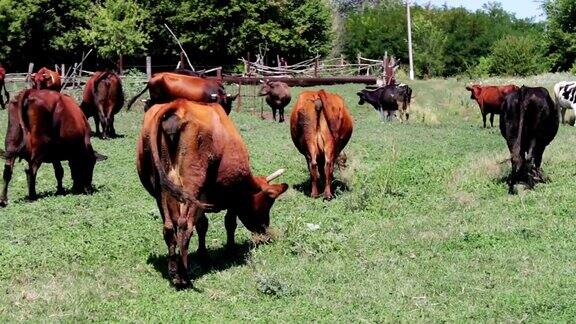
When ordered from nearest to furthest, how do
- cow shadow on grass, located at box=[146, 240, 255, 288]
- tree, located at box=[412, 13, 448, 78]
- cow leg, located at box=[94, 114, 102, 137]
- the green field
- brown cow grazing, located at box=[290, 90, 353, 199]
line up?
the green field
cow shadow on grass, located at box=[146, 240, 255, 288]
brown cow grazing, located at box=[290, 90, 353, 199]
cow leg, located at box=[94, 114, 102, 137]
tree, located at box=[412, 13, 448, 78]

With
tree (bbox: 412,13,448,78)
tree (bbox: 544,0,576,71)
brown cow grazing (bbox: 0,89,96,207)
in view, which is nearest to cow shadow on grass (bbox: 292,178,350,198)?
brown cow grazing (bbox: 0,89,96,207)

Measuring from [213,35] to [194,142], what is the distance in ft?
144

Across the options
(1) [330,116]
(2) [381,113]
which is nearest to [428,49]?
(2) [381,113]

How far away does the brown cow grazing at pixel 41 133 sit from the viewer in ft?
41.2

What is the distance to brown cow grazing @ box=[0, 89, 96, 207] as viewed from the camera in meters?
12.6

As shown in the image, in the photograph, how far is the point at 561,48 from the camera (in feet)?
179

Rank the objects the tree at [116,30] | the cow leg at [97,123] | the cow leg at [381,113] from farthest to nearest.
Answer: the tree at [116,30]
the cow leg at [381,113]
the cow leg at [97,123]

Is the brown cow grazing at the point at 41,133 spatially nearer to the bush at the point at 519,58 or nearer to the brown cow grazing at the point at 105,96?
the brown cow grazing at the point at 105,96

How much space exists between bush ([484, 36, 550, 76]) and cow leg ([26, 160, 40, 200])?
152 ft

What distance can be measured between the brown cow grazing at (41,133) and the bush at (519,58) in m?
46.0

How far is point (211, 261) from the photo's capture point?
9273 mm

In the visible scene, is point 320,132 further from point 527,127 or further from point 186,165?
point 186,165

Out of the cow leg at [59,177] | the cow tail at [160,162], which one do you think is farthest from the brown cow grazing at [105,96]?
the cow tail at [160,162]

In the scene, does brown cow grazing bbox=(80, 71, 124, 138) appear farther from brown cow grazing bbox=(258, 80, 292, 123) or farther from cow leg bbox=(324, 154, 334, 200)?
brown cow grazing bbox=(258, 80, 292, 123)
